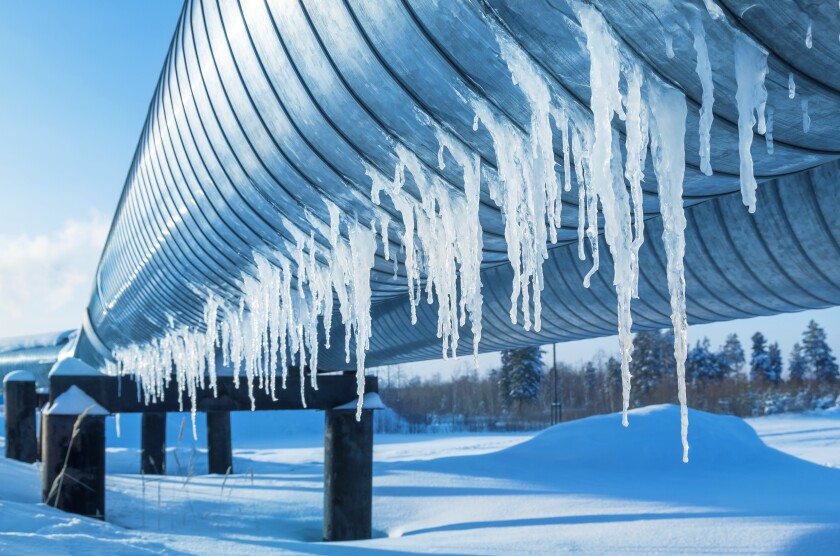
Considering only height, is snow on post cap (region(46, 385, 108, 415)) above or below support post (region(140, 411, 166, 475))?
above

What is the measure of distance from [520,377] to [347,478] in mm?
50644

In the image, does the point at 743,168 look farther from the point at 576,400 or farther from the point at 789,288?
the point at 576,400

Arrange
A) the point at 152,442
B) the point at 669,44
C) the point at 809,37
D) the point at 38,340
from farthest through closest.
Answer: the point at 38,340 < the point at 152,442 < the point at 669,44 < the point at 809,37

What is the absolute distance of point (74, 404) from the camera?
27.2ft

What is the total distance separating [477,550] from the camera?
22.1 ft

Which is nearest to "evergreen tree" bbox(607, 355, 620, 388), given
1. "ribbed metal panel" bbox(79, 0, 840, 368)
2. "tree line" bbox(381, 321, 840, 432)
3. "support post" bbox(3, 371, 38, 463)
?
"tree line" bbox(381, 321, 840, 432)

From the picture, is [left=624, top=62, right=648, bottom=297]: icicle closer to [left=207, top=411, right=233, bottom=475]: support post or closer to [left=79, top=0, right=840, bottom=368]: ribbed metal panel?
[left=79, top=0, right=840, bottom=368]: ribbed metal panel

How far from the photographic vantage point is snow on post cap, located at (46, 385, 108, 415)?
8188 millimetres

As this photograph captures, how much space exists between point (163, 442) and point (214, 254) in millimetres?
14644

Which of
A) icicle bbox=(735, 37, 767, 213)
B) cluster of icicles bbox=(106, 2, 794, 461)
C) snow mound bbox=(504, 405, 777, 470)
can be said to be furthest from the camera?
snow mound bbox=(504, 405, 777, 470)

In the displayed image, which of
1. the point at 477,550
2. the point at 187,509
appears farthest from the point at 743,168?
the point at 187,509

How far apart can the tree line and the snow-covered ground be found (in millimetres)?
29925

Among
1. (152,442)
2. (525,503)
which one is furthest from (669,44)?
(152,442)

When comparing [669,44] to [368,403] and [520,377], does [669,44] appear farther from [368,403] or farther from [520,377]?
[520,377]
